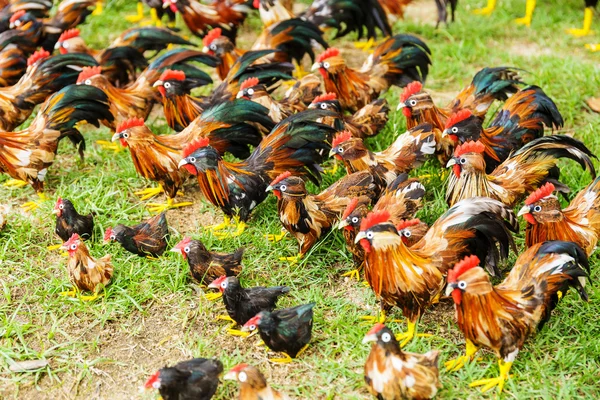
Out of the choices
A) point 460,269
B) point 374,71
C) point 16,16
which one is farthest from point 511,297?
point 16,16

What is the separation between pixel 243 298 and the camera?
4.48m

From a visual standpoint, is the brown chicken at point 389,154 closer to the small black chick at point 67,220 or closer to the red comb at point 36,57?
the small black chick at point 67,220

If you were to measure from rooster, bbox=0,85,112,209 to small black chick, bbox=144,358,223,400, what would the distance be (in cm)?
272

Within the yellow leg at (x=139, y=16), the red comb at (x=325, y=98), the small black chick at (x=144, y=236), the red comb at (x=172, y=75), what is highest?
the red comb at (x=172, y=75)

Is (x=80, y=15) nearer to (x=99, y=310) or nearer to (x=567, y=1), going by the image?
(x=99, y=310)

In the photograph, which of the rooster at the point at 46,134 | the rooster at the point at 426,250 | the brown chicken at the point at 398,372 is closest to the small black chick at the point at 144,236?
the rooster at the point at 46,134

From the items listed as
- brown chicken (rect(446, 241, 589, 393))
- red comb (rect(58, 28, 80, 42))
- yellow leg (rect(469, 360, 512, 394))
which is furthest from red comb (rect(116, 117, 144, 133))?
yellow leg (rect(469, 360, 512, 394))

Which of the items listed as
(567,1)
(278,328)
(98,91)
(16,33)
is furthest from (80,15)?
(567,1)

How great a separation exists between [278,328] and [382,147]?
8.94 ft

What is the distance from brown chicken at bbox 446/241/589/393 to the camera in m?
3.87

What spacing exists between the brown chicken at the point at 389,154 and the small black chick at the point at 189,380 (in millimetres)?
1966

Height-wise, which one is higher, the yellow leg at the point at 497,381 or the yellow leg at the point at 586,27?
the yellow leg at the point at 586,27

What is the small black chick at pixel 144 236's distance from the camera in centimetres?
514

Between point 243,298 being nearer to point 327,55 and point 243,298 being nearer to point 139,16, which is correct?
point 327,55
